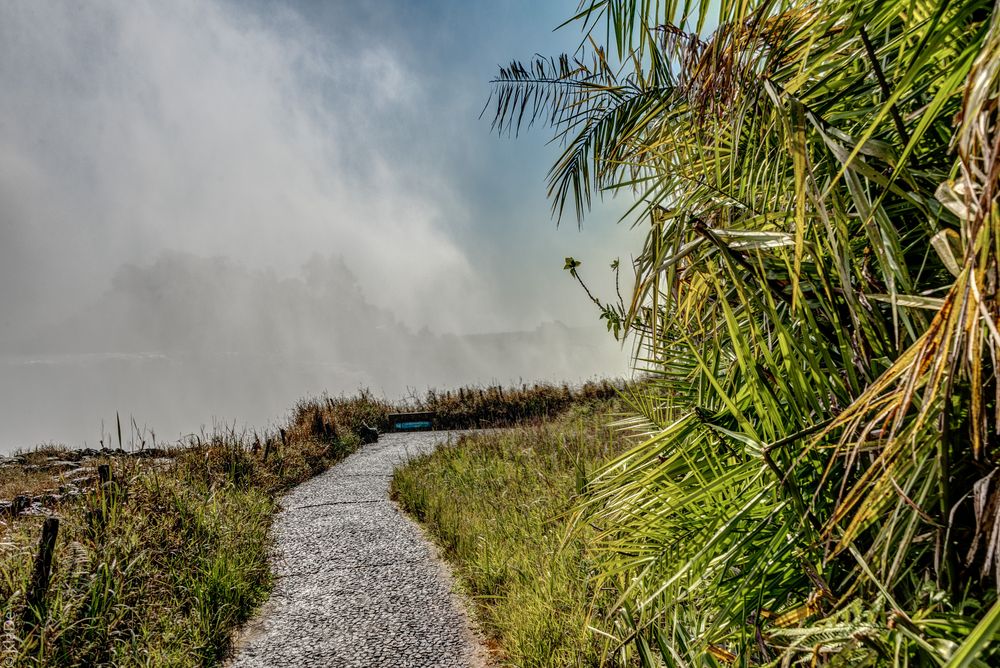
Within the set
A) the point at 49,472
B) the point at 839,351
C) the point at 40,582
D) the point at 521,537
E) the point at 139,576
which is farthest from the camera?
the point at 49,472

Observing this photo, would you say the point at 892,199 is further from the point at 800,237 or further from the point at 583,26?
the point at 583,26

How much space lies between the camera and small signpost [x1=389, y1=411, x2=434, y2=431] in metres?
14.5

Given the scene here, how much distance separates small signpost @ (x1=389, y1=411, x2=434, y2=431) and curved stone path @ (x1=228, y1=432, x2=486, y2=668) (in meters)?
7.74

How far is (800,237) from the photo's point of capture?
A: 1093 mm

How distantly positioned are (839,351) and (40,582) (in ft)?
12.8

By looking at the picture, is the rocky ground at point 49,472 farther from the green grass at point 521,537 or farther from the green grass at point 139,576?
the green grass at point 521,537

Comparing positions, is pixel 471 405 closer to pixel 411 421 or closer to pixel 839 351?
pixel 411 421

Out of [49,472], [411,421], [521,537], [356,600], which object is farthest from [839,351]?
[411,421]

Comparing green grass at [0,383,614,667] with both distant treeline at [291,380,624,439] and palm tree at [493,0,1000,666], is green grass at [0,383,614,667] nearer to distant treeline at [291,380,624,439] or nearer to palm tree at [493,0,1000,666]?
palm tree at [493,0,1000,666]

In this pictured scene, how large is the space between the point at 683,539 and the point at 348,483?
7.00m

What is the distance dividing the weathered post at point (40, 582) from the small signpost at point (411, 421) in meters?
11.4

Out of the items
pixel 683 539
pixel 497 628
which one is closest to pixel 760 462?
pixel 683 539

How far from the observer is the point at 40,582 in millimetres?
2967

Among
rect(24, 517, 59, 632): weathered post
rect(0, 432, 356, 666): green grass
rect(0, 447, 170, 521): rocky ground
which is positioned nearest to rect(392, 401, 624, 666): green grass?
rect(0, 432, 356, 666): green grass
